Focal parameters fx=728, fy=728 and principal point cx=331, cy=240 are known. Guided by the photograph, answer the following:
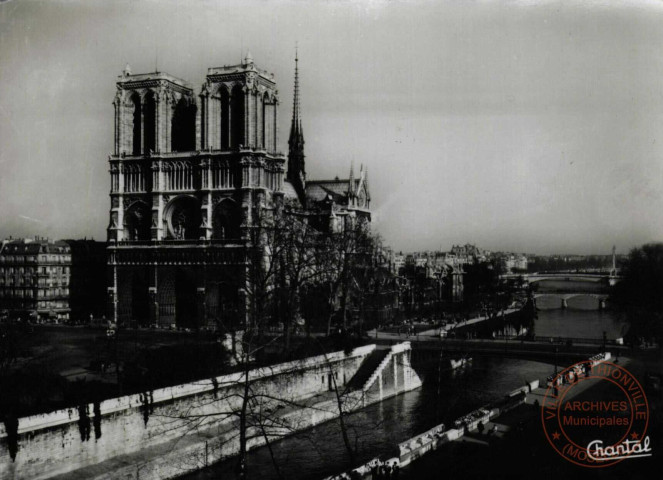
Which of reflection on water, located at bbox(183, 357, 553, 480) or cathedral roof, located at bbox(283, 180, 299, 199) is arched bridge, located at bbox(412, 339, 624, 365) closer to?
reflection on water, located at bbox(183, 357, 553, 480)

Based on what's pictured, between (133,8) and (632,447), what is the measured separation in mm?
16543

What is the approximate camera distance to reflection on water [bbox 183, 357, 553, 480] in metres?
24.4

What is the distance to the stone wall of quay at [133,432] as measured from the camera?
19.7m

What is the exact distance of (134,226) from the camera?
57.2 metres

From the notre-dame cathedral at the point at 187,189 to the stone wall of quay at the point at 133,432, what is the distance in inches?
950

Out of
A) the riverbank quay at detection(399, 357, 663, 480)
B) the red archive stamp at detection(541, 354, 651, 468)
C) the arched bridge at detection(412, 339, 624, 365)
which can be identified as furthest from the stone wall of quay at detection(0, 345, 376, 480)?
the arched bridge at detection(412, 339, 624, 365)

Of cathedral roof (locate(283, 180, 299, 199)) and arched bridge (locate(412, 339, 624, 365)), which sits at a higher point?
cathedral roof (locate(283, 180, 299, 199))

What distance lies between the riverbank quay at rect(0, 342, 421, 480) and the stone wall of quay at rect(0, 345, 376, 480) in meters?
0.03

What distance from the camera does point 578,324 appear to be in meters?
73.5

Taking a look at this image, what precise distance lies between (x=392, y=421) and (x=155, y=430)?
11556 millimetres

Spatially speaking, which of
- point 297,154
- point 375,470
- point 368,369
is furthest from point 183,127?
point 375,470

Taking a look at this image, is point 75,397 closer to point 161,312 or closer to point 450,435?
point 450,435

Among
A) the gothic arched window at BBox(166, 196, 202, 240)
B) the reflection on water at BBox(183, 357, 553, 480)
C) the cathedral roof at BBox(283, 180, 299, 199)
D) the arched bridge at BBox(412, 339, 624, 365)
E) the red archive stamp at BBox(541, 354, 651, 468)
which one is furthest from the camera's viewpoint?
the cathedral roof at BBox(283, 180, 299, 199)

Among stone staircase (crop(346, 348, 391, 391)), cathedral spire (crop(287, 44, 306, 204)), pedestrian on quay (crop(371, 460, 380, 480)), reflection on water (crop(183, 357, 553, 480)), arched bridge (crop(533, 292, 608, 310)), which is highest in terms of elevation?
cathedral spire (crop(287, 44, 306, 204))
